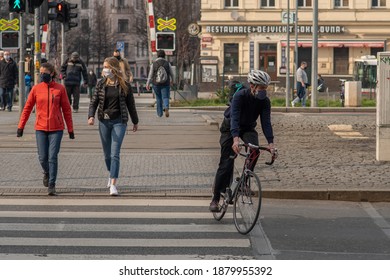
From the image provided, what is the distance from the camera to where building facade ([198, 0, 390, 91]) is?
70.8 meters

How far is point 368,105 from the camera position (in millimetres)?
42875

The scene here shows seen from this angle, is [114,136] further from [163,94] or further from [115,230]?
[163,94]

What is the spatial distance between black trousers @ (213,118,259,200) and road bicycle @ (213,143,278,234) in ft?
0.71

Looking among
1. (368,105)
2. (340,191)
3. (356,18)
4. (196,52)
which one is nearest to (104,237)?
(340,191)

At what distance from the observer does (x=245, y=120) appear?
1147cm

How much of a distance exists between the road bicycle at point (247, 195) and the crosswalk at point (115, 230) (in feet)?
0.54

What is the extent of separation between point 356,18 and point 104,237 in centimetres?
6217

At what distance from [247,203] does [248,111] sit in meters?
1.06

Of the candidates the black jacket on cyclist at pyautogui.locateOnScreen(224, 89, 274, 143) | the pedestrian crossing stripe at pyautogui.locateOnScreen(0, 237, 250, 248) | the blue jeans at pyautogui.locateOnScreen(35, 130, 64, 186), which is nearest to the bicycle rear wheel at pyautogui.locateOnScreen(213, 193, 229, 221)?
the black jacket on cyclist at pyautogui.locateOnScreen(224, 89, 274, 143)

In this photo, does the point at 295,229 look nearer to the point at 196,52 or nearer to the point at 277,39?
the point at 277,39

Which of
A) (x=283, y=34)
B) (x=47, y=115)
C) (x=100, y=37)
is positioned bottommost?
(x=47, y=115)

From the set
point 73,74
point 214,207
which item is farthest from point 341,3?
point 214,207

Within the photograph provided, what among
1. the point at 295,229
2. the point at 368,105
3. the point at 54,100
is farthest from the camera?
the point at 368,105

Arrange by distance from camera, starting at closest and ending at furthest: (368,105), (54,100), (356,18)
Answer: (54,100), (368,105), (356,18)
